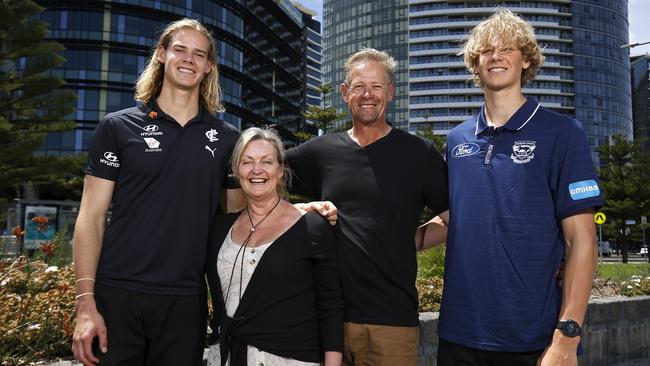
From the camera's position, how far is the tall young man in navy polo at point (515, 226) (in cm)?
234

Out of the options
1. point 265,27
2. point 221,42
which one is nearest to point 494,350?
point 221,42

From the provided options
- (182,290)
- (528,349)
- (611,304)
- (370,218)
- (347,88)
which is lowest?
(611,304)

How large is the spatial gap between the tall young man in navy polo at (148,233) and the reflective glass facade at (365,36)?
95567 millimetres

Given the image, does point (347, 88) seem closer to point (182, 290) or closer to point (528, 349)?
point (182, 290)

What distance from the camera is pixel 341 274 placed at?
288 centimetres

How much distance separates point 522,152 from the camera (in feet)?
8.23

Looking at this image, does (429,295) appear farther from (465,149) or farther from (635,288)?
(635,288)

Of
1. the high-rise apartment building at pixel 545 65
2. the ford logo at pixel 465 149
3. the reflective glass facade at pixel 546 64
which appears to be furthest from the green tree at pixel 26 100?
the reflective glass facade at pixel 546 64

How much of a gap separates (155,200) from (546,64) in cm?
10457

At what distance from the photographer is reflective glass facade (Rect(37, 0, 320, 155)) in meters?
42.1

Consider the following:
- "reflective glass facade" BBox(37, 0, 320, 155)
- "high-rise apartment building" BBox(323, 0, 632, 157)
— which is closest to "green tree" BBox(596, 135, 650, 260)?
"reflective glass facade" BBox(37, 0, 320, 155)

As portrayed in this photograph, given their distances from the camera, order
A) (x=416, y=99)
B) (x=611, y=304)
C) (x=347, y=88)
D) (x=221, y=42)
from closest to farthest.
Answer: (x=347, y=88) → (x=611, y=304) → (x=221, y=42) → (x=416, y=99)

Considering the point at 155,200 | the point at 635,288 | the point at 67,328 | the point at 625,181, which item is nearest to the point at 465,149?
the point at 155,200

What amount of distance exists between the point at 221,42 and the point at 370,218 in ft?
159
